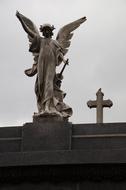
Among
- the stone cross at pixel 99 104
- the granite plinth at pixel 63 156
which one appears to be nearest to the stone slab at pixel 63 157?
the granite plinth at pixel 63 156

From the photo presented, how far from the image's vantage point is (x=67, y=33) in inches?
643

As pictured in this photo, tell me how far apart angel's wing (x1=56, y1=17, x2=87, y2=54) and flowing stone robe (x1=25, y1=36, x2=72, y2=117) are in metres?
0.31

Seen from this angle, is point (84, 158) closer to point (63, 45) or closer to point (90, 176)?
point (90, 176)

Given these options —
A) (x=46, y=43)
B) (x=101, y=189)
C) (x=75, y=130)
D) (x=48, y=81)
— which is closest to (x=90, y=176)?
(x=101, y=189)

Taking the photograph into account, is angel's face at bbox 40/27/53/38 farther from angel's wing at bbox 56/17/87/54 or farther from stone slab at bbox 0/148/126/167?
stone slab at bbox 0/148/126/167

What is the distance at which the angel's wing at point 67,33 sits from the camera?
16.2m

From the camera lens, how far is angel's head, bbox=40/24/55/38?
1580cm

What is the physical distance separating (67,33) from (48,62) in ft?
3.90

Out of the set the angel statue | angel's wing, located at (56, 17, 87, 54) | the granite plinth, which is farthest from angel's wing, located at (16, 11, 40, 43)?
the granite plinth

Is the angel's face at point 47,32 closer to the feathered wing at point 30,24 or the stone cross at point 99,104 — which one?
the feathered wing at point 30,24

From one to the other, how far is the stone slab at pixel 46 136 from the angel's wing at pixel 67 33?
244 centimetres

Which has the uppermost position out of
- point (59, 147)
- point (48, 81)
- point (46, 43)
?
point (46, 43)

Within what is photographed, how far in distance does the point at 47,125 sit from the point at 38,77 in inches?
56.0

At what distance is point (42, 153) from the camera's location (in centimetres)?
1407
